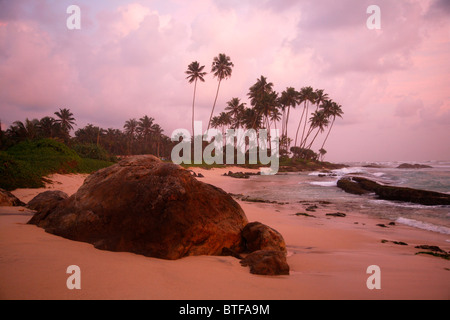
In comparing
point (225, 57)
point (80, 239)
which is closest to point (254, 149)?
point (225, 57)

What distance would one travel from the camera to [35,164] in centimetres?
1438

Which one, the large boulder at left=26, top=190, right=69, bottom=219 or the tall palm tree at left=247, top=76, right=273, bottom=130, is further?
the tall palm tree at left=247, top=76, right=273, bottom=130

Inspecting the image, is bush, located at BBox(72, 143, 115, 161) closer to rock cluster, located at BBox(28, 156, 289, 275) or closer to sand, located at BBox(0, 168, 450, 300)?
sand, located at BBox(0, 168, 450, 300)

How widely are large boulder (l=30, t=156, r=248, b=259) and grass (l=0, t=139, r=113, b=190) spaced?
876 cm

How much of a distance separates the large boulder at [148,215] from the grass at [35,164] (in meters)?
8.76

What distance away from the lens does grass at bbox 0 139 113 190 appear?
10.7 meters

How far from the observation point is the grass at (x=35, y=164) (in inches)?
421

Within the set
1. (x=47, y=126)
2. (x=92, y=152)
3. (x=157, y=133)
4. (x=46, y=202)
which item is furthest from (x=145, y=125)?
(x=46, y=202)

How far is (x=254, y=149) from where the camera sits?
213ft

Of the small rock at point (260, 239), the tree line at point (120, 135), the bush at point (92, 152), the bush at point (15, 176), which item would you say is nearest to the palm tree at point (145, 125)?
the tree line at point (120, 135)

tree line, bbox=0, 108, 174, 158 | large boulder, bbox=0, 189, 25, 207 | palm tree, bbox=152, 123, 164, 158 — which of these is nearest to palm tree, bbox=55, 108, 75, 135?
tree line, bbox=0, 108, 174, 158

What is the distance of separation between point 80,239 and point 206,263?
83.6 inches

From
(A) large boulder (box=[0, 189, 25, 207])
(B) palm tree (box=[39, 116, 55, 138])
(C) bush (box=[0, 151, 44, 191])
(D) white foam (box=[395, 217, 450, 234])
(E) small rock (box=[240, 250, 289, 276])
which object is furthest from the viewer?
(B) palm tree (box=[39, 116, 55, 138])
